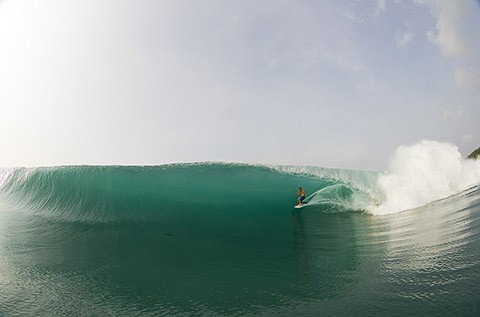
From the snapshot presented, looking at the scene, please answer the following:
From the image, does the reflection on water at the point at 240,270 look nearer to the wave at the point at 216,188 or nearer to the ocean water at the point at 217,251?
the ocean water at the point at 217,251

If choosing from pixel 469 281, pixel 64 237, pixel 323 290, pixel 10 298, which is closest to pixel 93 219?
pixel 64 237

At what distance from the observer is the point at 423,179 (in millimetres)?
13773

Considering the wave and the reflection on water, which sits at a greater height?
the wave

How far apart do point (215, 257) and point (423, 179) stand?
12.3 m

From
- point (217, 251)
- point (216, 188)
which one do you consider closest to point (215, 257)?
point (217, 251)

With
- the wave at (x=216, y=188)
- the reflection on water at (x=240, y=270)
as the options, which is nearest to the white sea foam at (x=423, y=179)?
the wave at (x=216, y=188)

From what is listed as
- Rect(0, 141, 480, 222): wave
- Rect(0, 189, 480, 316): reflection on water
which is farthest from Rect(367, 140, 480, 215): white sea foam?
Rect(0, 189, 480, 316): reflection on water

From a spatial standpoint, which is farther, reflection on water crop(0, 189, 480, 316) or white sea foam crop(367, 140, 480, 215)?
white sea foam crop(367, 140, 480, 215)

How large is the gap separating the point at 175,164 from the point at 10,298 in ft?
41.2

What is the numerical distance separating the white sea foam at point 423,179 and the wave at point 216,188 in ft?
0.12

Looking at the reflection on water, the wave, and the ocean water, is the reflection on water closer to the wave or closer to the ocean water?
the ocean water

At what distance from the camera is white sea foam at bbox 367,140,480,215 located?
12.6m

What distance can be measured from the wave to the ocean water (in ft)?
0.32

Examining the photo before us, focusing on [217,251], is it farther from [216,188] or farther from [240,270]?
[216,188]
